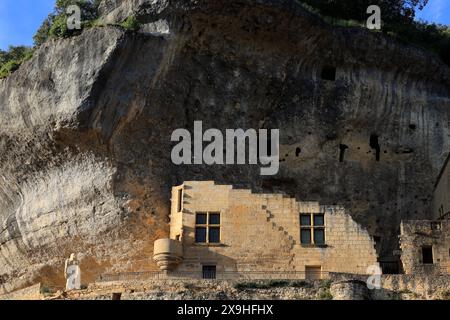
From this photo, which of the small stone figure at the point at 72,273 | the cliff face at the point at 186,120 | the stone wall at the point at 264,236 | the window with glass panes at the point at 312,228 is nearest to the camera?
the stone wall at the point at 264,236

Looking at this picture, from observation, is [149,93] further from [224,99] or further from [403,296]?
[403,296]

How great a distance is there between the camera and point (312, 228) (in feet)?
124

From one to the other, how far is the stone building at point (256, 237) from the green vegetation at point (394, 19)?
11.2m

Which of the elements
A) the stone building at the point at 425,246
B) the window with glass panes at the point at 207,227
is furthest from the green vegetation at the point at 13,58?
the stone building at the point at 425,246

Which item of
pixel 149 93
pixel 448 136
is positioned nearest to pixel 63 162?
pixel 149 93

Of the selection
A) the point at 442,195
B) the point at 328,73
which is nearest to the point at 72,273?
the point at 328,73

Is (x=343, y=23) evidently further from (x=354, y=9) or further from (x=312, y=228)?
(x=312, y=228)

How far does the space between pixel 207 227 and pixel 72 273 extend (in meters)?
5.78

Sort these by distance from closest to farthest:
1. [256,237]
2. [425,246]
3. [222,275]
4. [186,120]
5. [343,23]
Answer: [222,275]
[425,246]
[256,237]
[186,120]
[343,23]

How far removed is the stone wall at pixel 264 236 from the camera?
36.9 metres

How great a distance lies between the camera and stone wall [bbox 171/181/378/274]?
121ft

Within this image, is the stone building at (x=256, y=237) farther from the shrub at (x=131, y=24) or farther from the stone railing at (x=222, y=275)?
the shrub at (x=131, y=24)

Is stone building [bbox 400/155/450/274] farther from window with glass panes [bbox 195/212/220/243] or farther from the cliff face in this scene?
the cliff face

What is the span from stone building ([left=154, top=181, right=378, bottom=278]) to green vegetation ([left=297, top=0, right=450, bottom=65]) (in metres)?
11.2
